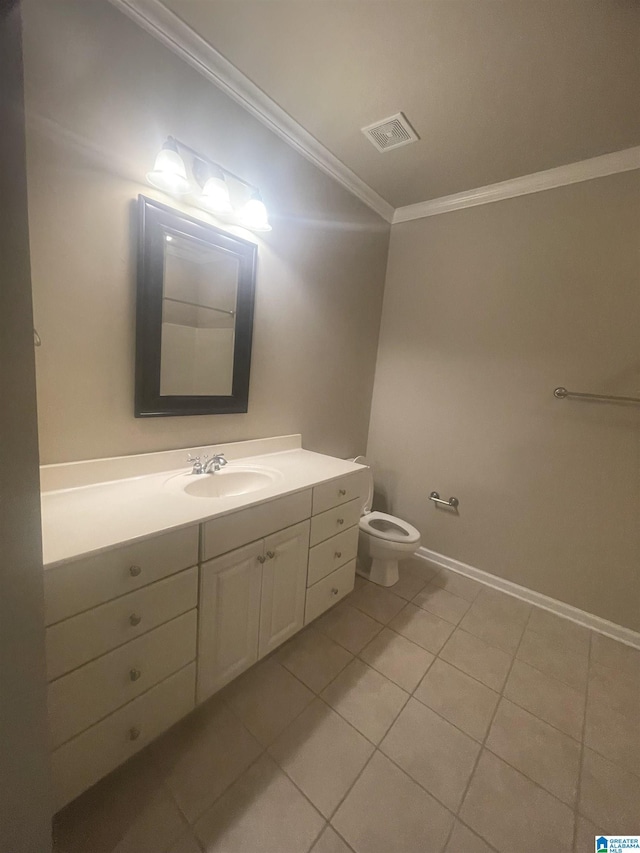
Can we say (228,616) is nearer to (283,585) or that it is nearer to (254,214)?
(283,585)

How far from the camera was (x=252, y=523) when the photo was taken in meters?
1.23

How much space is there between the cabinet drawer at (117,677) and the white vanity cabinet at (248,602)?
80mm

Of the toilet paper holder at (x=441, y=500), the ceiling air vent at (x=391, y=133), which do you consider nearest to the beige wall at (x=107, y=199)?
the ceiling air vent at (x=391, y=133)

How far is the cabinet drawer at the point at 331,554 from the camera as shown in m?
1.58

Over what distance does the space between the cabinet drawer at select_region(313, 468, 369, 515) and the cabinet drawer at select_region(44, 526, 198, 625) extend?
0.60 meters

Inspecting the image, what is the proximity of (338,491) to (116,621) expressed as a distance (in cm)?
98

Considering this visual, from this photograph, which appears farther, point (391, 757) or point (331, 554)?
point (331, 554)

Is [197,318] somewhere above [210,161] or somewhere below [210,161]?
below

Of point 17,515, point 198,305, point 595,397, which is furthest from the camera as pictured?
point 595,397

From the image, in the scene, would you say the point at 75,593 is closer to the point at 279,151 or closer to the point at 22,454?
the point at 22,454

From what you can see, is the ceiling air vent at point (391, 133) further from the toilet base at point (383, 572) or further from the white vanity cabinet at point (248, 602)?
the toilet base at point (383, 572)

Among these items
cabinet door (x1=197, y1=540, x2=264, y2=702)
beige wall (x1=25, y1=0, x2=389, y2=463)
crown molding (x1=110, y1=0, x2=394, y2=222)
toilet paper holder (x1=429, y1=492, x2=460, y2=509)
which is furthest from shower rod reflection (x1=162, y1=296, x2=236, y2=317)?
toilet paper holder (x1=429, y1=492, x2=460, y2=509)
